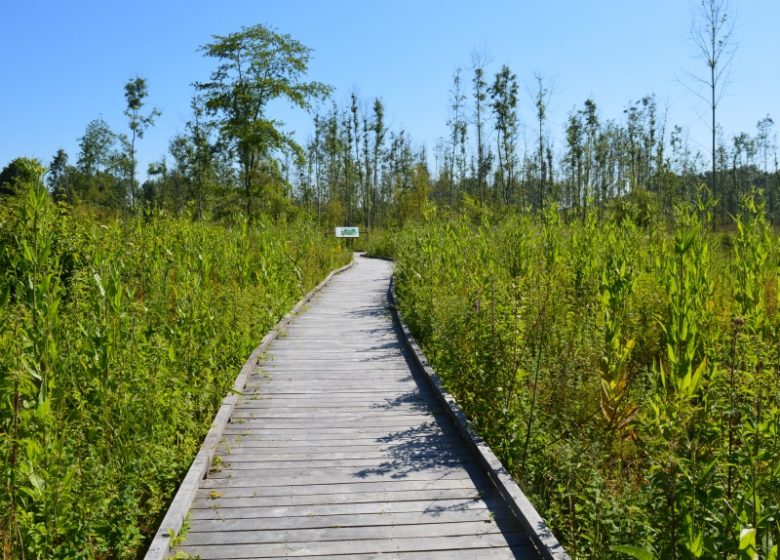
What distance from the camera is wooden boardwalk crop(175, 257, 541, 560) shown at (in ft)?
11.2

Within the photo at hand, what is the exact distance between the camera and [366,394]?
6.40 m

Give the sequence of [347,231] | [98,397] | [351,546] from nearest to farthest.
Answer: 1. [351,546]
2. [98,397]
3. [347,231]

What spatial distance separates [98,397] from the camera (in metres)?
4.01

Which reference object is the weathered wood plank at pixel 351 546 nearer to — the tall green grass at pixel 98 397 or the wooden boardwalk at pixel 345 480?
the wooden boardwalk at pixel 345 480

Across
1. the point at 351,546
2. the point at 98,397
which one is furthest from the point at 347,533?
the point at 98,397

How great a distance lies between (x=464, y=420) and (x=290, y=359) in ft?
11.4

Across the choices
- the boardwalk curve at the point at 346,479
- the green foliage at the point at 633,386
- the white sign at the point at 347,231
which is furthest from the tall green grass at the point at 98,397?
the white sign at the point at 347,231

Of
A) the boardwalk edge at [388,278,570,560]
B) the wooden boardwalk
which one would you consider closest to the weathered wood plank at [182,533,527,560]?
the wooden boardwalk

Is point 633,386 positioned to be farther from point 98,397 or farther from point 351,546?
point 98,397

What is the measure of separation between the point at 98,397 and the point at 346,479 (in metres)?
1.94

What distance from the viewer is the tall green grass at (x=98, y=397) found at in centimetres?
300

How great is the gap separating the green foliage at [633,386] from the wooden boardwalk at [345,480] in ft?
1.49

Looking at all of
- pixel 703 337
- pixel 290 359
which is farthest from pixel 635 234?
pixel 290 359

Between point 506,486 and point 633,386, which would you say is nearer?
point 506,486
